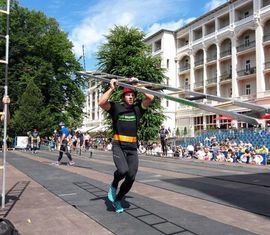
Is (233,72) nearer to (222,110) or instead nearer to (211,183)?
(211,183)

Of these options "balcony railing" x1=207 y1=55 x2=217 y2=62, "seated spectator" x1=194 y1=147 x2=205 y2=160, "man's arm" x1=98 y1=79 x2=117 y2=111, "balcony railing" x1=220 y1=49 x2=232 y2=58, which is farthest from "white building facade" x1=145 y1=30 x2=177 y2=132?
"man's arm" x1=98 y1=79 x2=117 y2=111

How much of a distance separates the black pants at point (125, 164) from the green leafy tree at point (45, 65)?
129 ft

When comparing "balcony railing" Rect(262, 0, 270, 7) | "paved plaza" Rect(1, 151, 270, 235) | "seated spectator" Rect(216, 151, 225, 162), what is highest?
"balcony railing" Rect(262, 0, 270, 7)

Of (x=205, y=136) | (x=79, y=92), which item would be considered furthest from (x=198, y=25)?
(x=205, y=136)

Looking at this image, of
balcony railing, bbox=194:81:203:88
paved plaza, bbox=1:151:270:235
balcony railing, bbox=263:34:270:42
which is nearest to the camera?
paved plaza, bbox=1:151:270:235

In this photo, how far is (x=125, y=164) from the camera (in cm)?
690

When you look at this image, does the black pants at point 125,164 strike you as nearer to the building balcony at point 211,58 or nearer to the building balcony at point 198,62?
the building balcony at point 211,58

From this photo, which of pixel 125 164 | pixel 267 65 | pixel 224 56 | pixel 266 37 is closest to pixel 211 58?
pixel 224 56

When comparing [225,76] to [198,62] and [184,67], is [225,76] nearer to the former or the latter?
[198,62]

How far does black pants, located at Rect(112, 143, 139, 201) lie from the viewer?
22.5 ft

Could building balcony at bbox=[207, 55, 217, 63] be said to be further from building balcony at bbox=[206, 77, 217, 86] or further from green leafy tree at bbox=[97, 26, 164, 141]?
green leafy tree at bbox=[97, 26, 164, 141]

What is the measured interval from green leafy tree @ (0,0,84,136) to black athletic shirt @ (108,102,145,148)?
129ft

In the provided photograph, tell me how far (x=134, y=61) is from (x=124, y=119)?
32080 mm

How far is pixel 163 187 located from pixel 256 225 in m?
4.24
